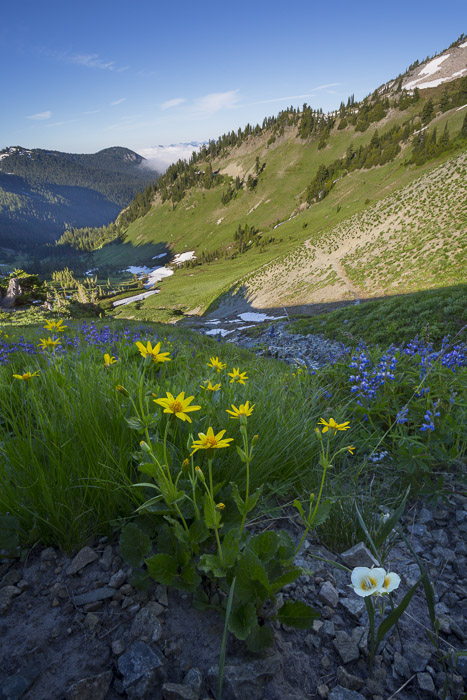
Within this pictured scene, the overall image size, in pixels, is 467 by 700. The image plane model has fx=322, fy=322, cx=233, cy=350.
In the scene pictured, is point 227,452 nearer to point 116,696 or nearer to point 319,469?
point 319,469

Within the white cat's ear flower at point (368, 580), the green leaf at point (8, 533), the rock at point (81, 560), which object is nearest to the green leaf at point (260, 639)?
the white cat's ear flower at point (368, 580)

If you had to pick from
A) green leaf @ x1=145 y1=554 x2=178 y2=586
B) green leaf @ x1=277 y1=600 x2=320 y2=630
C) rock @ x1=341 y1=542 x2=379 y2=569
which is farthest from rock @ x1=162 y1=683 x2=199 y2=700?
rock @ x1=341 y1=542 x2=379 y2=569

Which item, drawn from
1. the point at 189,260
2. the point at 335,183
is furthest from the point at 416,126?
the point at 189,260

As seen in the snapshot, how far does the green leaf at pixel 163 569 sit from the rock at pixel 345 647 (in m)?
0.84

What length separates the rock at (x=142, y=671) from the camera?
1280 mm

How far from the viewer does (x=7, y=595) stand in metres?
1.57

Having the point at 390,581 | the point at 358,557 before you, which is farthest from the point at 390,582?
the point at 358,557

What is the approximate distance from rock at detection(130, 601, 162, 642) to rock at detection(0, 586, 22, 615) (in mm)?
609

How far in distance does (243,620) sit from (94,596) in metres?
0.77

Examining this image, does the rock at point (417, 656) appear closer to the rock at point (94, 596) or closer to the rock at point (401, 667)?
the rock at point (401, 667)

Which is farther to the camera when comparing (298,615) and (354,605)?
(354,605)

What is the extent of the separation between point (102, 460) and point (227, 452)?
848 millimetres

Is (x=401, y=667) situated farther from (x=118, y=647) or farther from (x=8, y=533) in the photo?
(x=8, y=533)

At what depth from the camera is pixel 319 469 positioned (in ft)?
9.22
